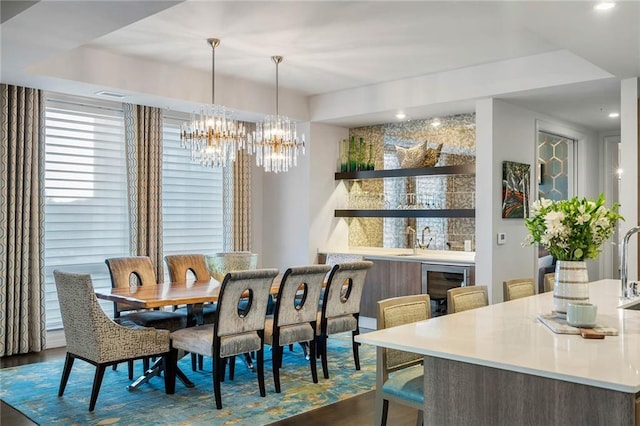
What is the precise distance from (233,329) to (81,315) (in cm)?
100

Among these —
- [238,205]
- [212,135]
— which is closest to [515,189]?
[212,135]

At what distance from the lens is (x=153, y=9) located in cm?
314

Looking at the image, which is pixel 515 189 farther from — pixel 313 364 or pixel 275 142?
pixel 313 364

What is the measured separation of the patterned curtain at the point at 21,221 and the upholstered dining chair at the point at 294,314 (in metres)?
2.48

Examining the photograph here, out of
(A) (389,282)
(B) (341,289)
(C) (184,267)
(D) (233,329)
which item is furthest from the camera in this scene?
(A) (389,282)

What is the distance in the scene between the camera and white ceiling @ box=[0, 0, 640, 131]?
3420 mm

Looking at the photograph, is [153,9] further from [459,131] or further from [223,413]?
[459,131]

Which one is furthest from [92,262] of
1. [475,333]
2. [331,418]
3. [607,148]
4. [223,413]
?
[607,148]

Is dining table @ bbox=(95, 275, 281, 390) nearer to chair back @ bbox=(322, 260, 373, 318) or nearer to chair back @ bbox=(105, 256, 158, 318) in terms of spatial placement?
chair back @ bbox=(105, 256, 158, 318)

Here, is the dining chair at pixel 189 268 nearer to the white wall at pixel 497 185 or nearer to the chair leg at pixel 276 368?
the chair leg at pixel 276 368

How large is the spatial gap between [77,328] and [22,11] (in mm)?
2014

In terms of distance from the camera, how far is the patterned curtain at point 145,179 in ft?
20.5

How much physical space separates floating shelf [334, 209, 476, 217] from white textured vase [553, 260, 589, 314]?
11.4 ft

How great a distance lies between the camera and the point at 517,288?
3.85 metres
